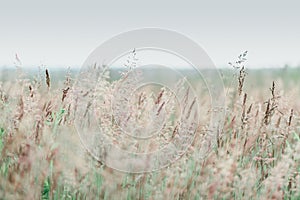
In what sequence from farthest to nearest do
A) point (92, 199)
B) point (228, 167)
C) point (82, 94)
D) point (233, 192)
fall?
point (82, 94)
point (233, 192)
point (92, 199)
point (228, 167)

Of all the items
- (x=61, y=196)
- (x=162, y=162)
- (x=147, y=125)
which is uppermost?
(x=147, y=125)

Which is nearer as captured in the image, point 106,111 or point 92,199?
point 92,199

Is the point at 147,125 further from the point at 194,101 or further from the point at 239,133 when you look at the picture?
the point at 239,133

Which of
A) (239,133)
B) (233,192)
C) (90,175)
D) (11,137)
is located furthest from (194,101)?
(11,137)

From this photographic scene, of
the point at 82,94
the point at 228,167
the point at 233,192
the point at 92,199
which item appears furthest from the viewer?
the point at 82,94

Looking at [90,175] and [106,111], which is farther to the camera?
[106,111]

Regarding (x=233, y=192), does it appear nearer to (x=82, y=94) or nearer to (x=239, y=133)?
(x=239, y=133)

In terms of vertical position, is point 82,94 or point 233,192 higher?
point 82,94

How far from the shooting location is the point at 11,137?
85.2 inches

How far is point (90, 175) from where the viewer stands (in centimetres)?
210

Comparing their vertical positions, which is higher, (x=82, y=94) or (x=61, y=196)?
(x=82, y=94)

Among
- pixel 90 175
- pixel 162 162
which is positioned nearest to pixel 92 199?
pixel 90 175

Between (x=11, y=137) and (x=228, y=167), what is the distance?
90 centimetres

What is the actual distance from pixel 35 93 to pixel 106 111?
362 mm
